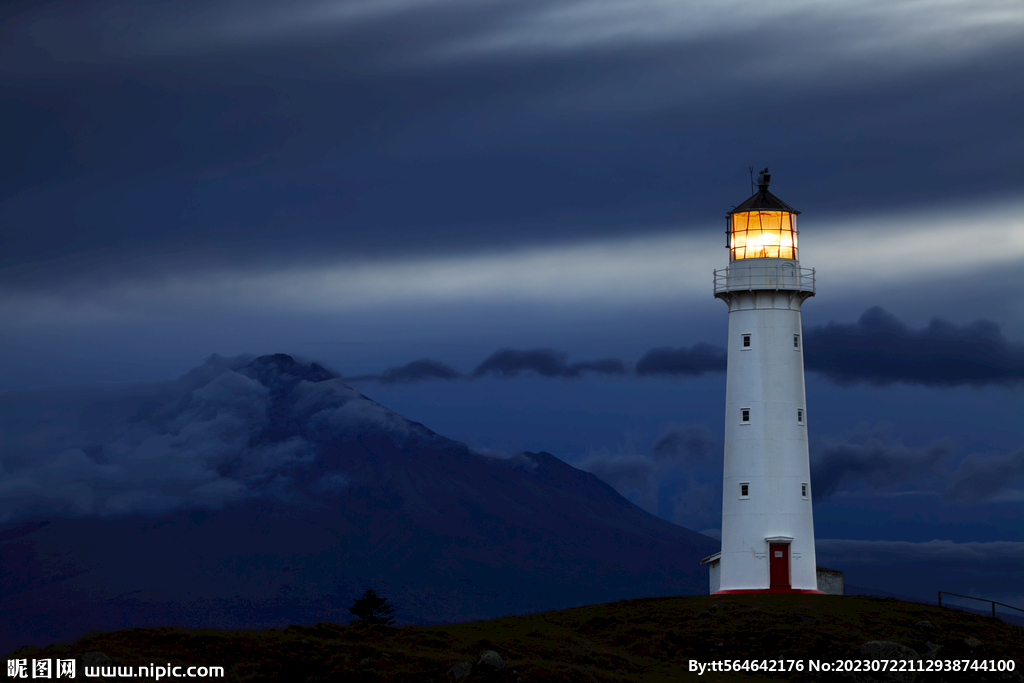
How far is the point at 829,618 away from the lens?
5128 cm

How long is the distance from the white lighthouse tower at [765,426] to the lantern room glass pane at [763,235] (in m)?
0.05

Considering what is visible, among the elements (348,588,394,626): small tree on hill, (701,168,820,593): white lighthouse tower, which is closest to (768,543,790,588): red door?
(701,168,820,593): white lighthouse tower

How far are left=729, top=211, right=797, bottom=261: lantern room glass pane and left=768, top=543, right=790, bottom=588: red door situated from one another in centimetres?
1472

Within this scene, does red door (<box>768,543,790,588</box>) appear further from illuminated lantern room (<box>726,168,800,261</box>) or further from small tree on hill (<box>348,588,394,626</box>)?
small tree on hill (<box>348,588,394,626</box>)

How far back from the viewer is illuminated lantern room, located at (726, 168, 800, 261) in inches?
2436

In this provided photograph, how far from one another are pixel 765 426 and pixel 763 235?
10.1 meters

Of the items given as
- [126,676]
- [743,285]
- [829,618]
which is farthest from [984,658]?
[126,676]

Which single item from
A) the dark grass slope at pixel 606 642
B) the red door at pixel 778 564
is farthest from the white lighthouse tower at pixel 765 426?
the dark grass slope at pixel 606 642

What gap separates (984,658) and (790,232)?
2424cm

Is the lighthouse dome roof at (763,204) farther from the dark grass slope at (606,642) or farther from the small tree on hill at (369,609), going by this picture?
the small tree on hill at (369,609)

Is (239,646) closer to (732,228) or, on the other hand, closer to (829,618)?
(829,618)

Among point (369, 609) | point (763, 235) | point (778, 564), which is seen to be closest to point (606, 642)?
point (778, 564)

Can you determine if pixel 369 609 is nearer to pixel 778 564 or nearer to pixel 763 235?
pixel 778 564

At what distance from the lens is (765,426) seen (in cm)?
5894
